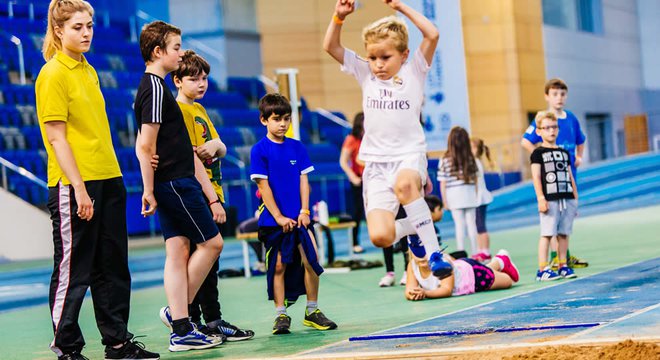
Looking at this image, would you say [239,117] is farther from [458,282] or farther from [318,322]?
[318,322]

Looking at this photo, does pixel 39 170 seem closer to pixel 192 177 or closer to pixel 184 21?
pixel 184 21

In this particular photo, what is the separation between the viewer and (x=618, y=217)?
14.1 meters

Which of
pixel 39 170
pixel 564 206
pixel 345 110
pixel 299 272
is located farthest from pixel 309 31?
pixel 299 272

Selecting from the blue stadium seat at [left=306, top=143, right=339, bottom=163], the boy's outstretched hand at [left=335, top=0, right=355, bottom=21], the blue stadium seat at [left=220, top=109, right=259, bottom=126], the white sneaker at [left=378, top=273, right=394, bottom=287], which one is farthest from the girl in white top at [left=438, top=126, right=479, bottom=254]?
the blue stadium seat at [left=220, top=109, right=259, bottom=126]

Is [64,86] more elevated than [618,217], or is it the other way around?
[64,86]

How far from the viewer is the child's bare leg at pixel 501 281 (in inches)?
264

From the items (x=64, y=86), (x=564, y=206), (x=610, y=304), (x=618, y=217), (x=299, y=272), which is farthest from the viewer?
(x=618, y=217)

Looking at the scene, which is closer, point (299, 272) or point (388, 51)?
point (388, 51)

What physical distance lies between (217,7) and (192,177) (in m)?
17.3

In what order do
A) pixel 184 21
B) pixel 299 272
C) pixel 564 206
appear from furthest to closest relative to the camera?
1. pixel 184 21
2. pixel 564 206
3. pixel 299 272

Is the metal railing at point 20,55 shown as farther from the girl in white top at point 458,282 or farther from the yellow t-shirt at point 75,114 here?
the yellow t-shirt at point 75,114

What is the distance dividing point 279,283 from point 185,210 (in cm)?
94

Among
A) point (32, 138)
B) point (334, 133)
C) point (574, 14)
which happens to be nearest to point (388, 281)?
point (32, 138)

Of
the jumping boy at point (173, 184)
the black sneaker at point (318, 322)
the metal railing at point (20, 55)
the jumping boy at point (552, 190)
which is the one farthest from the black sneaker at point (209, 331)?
the metal railing at point (20, 55)
